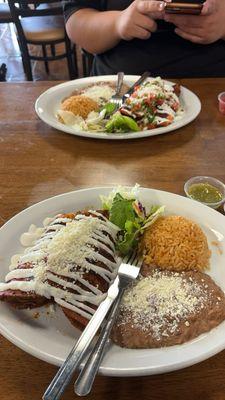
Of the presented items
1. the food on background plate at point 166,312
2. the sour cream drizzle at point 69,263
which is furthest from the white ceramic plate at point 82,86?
the food on background plate at point 166,312

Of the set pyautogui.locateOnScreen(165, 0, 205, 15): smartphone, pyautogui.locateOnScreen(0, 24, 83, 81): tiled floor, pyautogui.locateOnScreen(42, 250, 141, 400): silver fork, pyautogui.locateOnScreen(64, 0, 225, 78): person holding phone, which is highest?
pyautogui.locateOnScreen(165, 0, 205, 15): smartphone

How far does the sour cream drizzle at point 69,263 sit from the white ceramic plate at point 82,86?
0.55 meters

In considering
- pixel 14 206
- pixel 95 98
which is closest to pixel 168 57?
pixel 95 98

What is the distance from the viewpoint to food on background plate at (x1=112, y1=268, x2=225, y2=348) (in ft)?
2.45

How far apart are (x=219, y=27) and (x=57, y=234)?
1326 mm

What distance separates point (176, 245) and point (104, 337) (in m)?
0.33

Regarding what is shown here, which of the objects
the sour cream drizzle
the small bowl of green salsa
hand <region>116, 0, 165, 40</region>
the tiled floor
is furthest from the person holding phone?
the tiled floor

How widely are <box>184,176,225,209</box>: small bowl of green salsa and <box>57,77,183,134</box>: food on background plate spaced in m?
0.38

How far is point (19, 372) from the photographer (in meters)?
0.75

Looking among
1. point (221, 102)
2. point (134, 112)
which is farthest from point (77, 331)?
point (221, 102)

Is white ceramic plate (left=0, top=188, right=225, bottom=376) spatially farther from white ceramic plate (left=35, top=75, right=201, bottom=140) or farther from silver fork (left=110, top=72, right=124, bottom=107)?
silver fork (left=110, top=72, right=124, bottom=107)

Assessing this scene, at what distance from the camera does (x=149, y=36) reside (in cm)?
167

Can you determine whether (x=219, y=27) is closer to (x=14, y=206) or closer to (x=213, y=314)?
(x=14, y=206)

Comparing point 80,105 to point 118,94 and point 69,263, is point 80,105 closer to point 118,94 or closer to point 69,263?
point 118,94
